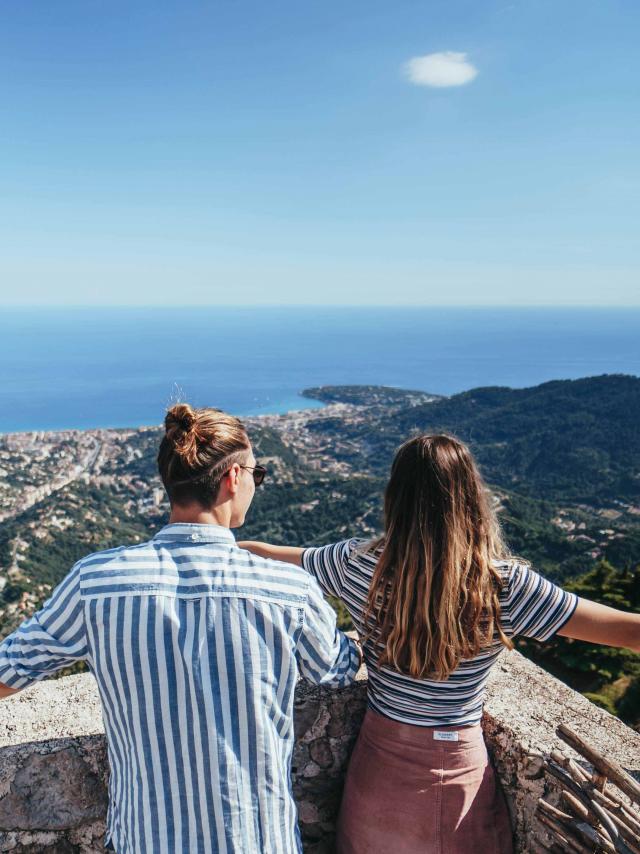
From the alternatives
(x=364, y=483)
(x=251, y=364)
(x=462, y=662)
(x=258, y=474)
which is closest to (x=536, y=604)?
(x=462, y=662)

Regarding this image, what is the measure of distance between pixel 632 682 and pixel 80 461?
46612mm

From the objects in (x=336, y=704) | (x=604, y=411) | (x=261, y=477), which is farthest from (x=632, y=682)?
(x=604, y=411)

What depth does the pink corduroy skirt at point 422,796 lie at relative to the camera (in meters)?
1.24

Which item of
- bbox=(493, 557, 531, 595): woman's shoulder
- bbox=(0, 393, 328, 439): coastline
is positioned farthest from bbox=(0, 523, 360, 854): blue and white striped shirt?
bbox=(0, 393, 328, 439): coastline

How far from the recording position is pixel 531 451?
49.3 meters

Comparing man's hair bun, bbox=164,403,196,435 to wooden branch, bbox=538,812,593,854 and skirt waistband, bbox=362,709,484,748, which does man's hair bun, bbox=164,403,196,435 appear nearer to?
skirt waistband, bbox=362,709,484,748

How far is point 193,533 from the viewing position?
3.25ft

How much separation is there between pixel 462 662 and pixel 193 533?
685 millimetres

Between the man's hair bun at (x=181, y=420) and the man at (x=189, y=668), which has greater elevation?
the man's hair bun at (x=181, y=420)

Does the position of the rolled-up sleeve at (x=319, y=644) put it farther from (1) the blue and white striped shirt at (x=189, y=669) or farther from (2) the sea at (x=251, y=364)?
(2) the sea at (x=251, y=364)

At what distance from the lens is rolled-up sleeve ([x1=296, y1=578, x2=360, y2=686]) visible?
101 cm

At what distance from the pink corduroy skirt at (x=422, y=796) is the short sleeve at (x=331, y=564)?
0.32m

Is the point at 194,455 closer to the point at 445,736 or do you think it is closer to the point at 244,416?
the point at 445,736

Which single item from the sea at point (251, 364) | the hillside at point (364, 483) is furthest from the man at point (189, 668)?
the sea at point (251, 364)
